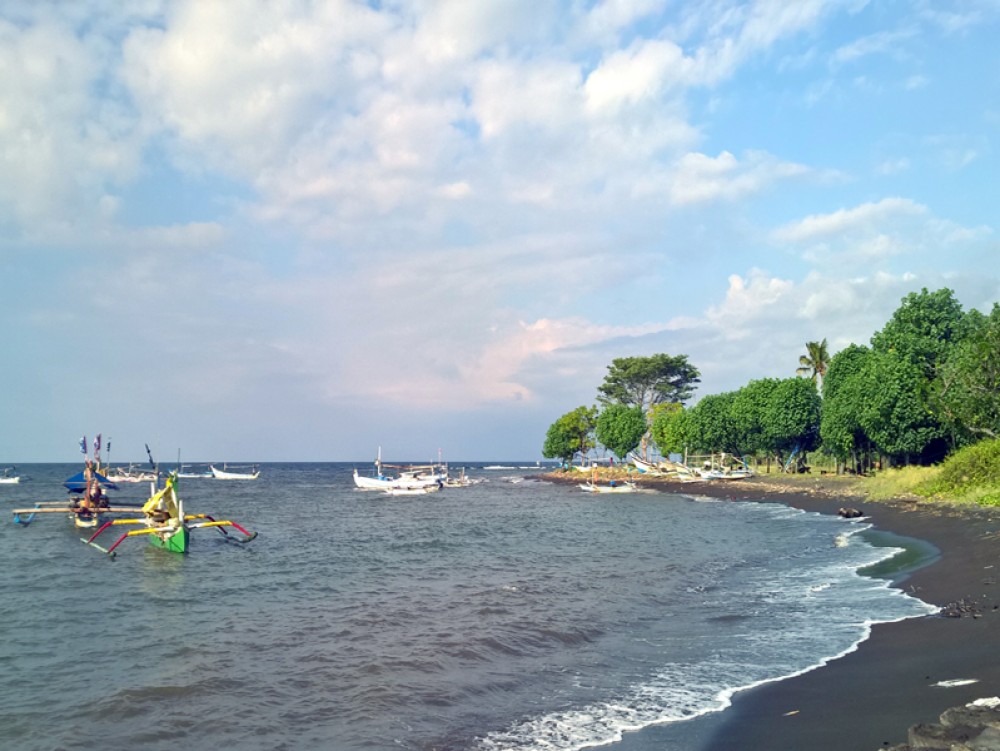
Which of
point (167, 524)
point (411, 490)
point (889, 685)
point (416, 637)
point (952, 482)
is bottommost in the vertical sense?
point (411, 490)

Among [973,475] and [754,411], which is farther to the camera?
[754,411]

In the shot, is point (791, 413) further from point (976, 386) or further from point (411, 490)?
point (411, 490)

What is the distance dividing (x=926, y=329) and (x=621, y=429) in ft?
164

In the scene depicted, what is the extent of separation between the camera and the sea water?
35.9ft

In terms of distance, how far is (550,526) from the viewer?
44781mm

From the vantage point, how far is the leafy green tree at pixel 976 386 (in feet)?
132

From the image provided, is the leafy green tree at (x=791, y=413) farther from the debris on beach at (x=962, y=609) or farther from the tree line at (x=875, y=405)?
the debris on beach at (x=962, y=609)

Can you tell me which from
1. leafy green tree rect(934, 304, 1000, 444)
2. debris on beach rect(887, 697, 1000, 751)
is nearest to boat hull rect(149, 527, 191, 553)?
debris on beach rect(887, 697, 1000, 751)

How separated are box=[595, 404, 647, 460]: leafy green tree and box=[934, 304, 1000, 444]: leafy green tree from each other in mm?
57950

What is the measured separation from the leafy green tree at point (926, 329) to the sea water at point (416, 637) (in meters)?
29.1

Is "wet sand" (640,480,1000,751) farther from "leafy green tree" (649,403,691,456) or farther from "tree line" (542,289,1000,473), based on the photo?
"leafy green tree" (649,403,691,456)

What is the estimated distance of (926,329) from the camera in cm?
5812

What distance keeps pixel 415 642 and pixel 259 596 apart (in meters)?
8.52

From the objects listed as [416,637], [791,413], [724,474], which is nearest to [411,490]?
[724,474]
